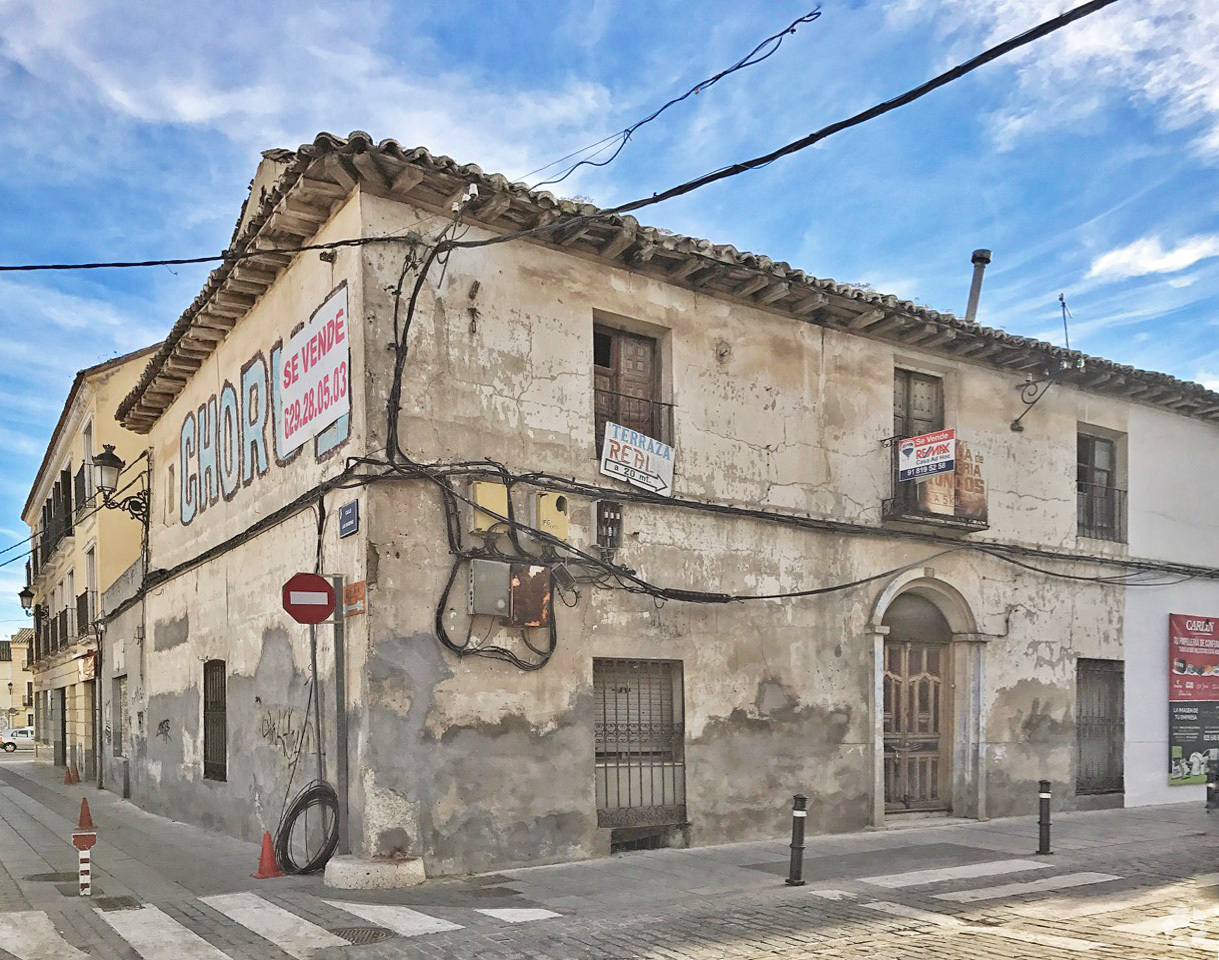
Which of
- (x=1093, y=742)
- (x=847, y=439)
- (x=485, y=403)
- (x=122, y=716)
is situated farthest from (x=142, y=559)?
(x=1093, y=742)

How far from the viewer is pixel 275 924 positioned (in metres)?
7.94

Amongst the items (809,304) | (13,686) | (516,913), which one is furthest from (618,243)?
(13,686)

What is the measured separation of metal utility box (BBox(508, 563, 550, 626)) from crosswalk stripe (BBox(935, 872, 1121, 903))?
4.35 m

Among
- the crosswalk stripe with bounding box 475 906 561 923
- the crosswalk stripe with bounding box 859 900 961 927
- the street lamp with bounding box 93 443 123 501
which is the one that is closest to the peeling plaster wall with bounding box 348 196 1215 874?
the crosswalk stripe with bounding box 475 906 561 923

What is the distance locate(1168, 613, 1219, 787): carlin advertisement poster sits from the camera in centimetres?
1689

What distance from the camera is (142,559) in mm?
19203

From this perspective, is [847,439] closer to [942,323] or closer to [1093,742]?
[942,323]

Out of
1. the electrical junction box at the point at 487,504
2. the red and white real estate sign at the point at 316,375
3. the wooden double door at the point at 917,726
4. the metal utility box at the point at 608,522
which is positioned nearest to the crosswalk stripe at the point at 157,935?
the electrical junction box at the point at 487,504

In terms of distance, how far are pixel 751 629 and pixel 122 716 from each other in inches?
559

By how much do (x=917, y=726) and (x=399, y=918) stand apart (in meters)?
8.33

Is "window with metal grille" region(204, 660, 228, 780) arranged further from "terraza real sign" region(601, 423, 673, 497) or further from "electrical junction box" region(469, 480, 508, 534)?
"terraza real sign" region(601, 423, 673, 497)

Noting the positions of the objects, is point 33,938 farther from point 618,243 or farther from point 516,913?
point 618,243

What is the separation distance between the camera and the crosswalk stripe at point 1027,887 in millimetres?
Result: 9023

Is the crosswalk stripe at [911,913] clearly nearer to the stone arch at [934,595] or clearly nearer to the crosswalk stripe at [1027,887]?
the crosswalk stripe at [1027,887]
